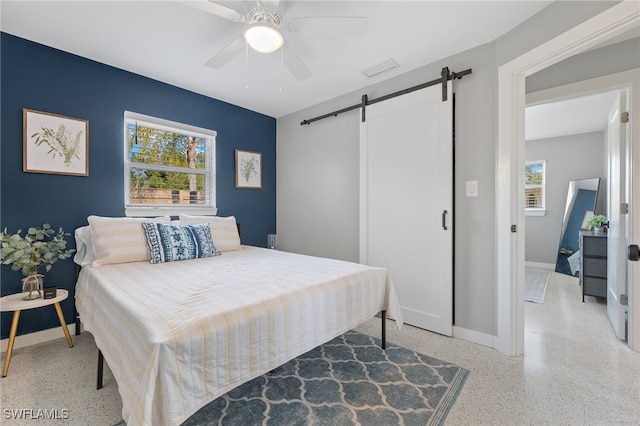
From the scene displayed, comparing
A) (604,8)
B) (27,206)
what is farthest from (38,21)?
(604,8)

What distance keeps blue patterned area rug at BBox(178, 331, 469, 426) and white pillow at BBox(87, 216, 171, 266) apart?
145 centimetres

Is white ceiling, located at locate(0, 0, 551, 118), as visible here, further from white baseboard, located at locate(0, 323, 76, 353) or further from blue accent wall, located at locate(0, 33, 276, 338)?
white baseboard, located at locate(0, 323, 76, 353)

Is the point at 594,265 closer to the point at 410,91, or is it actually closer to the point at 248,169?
the point at 410,91

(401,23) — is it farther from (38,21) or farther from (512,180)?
(38,21)

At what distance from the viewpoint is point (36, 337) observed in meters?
2.39

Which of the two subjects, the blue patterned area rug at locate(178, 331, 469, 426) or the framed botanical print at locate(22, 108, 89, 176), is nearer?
the blue patterned area rug at locate(178, 331, 469, 426)

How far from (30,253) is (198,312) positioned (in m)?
1.83

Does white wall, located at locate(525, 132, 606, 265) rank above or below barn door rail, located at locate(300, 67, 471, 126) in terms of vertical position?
below

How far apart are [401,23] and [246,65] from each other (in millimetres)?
1473

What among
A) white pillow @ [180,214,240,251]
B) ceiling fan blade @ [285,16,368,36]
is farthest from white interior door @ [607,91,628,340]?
white pillow @ [180,214,240,251]

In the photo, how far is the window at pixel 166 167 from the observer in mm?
3004

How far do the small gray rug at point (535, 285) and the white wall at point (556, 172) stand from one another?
68 cm

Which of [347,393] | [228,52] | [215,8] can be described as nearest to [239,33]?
[228,52]

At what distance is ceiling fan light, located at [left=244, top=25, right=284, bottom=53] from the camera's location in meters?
1.75
